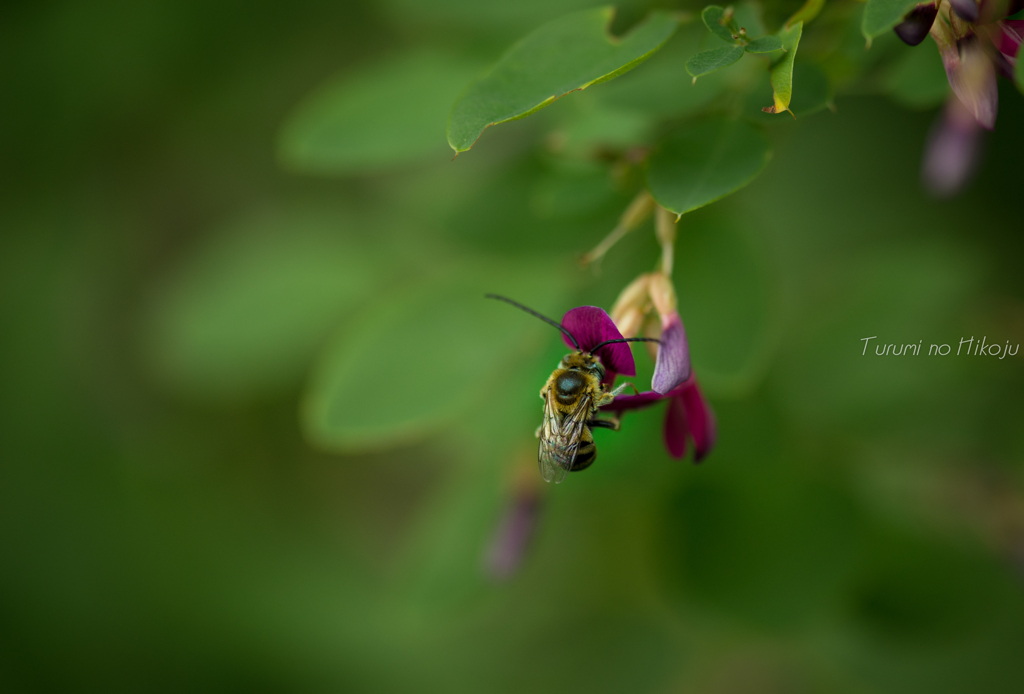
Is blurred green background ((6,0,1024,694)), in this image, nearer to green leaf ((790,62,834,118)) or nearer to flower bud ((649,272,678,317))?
green leaf ((790,62,834,118))

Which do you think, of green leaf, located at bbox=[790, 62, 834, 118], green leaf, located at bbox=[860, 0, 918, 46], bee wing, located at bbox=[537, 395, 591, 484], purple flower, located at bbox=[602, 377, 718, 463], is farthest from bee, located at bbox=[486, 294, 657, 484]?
green leaf, located at bbox=[860, 0, 918, 46]

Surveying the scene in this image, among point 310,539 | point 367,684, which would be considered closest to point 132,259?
point 310,539

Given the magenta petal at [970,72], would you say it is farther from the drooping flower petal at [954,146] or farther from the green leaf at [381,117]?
the green leaf at [381,117]

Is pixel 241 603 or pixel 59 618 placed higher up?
pixel 59 618

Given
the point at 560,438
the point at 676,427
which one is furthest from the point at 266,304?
the point at 676,427

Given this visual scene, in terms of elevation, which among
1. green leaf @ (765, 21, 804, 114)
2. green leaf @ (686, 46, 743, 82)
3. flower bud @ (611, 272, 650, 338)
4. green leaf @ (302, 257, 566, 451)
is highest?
green leaf @ (686, 46, 743, 82)

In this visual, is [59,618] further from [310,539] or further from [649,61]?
[649,61]
